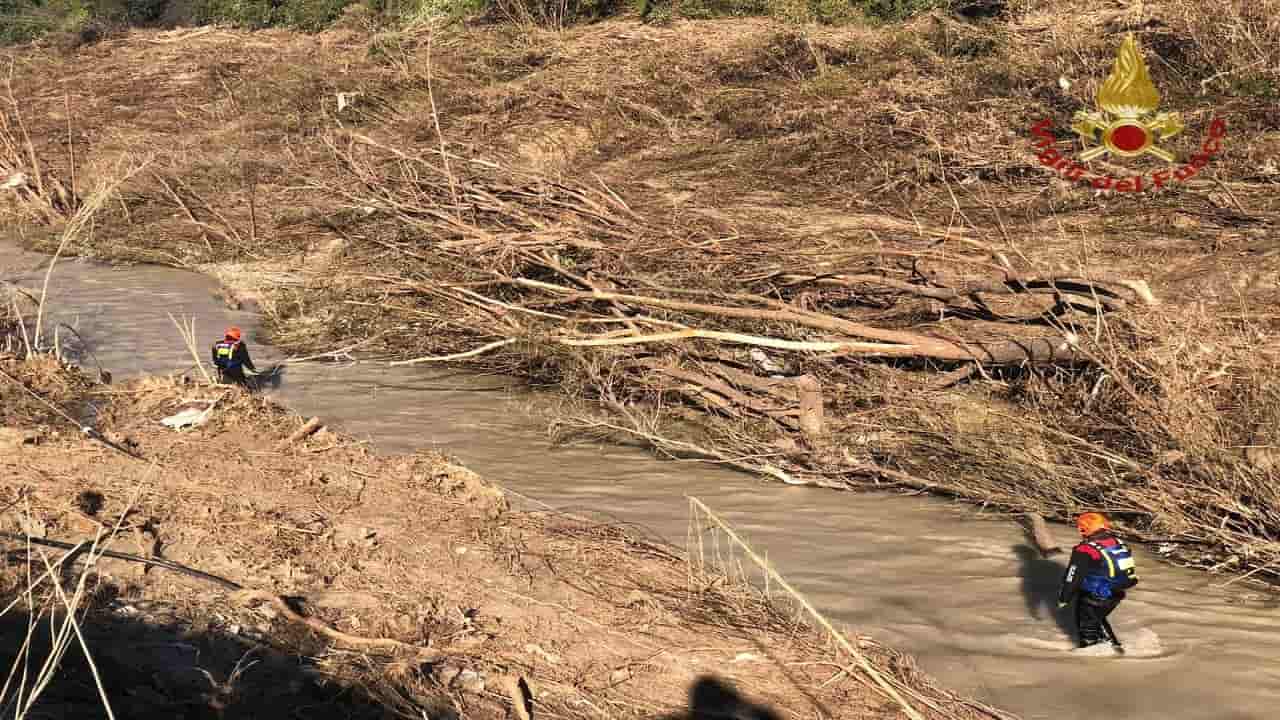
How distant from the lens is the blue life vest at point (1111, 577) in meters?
4.25

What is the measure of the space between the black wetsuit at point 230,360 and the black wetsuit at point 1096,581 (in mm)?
6201

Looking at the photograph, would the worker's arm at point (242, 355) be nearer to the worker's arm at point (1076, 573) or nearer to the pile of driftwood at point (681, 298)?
the pile of driftwood at point (681, 298)

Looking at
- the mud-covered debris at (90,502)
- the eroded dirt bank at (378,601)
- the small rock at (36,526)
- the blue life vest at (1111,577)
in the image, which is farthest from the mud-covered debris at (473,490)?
the blue life vest at (1111,577)

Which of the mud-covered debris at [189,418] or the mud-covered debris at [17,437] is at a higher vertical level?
the mud-covered debris at [17,437]

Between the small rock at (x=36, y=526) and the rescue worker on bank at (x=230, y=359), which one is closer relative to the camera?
the small rock at (x=36, y=526)

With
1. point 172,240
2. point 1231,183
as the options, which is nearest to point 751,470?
point 1231,183

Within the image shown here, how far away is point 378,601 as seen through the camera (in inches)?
A: 184

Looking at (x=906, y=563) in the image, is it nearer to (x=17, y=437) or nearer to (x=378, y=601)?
(x=378, y=601)

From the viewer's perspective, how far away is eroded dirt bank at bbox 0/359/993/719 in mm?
3902

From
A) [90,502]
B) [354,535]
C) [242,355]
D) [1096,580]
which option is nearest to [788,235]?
[242,355]

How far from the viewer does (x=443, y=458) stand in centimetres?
650

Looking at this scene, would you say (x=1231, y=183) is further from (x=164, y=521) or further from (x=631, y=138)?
(x=164, y=521)

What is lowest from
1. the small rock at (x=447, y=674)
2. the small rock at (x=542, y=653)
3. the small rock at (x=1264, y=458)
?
the small rock at (x=542, y=653)

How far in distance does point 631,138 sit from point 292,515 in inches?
437
